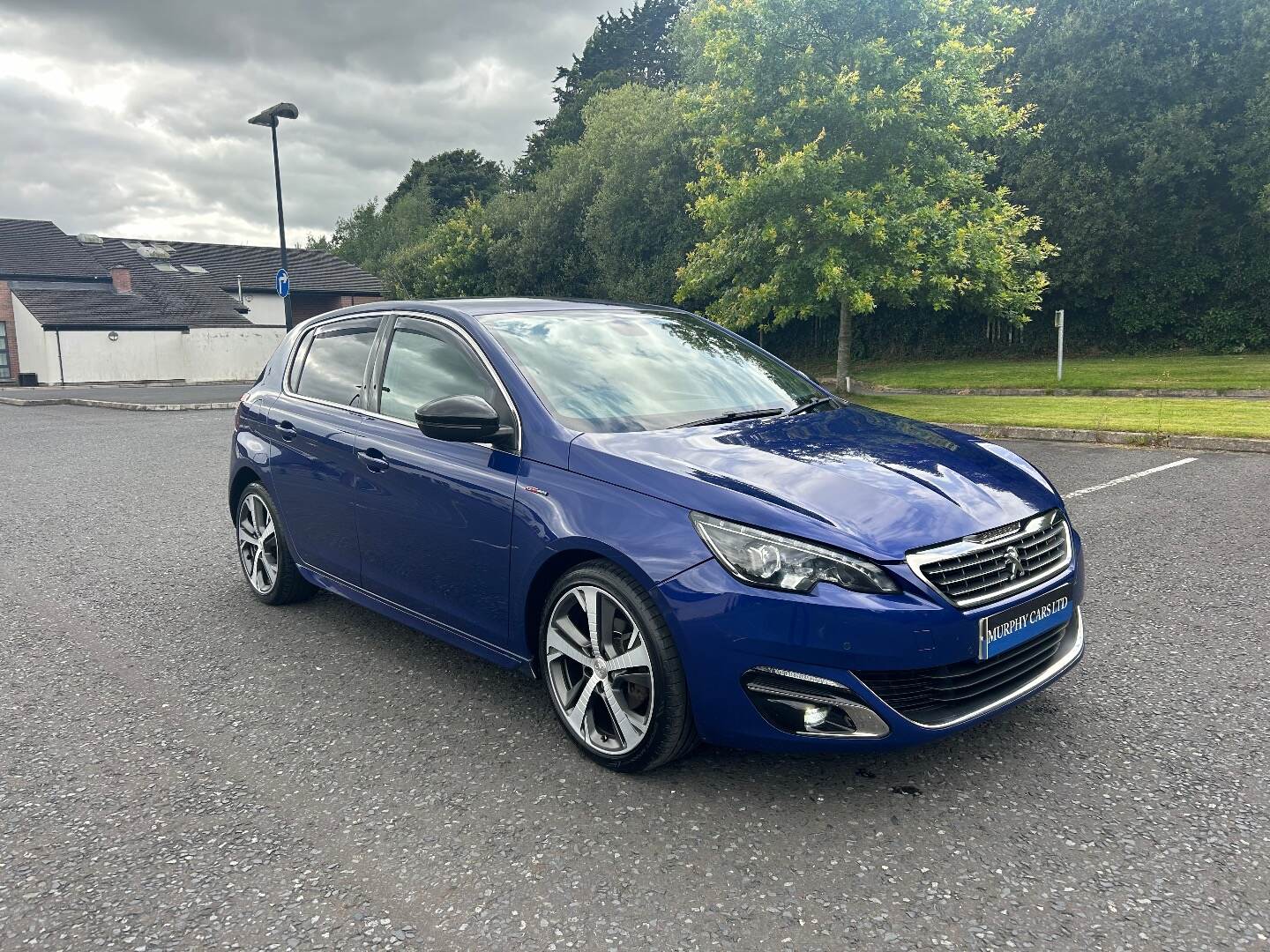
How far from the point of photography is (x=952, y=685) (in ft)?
9.67

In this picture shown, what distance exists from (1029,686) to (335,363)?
11.6ft

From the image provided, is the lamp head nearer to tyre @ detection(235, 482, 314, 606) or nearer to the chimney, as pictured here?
tyre @ detection(235, 482, 314, 606)

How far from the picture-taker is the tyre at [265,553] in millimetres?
5098

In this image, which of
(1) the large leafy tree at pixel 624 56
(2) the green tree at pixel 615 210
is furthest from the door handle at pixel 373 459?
(1) the large leafy tree at pixel 624 56

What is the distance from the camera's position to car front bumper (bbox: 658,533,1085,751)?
2.80 m

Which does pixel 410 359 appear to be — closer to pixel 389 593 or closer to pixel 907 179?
pixel 389 593

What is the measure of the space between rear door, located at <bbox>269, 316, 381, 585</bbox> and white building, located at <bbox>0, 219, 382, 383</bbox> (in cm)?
3710

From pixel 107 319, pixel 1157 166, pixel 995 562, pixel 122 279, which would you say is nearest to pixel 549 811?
pixel 995 562

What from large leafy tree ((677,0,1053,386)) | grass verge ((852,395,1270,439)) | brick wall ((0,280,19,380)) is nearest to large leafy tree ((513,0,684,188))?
brick wall ((0,280,19,380))

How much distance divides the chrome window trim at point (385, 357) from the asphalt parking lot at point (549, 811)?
3.67 ft

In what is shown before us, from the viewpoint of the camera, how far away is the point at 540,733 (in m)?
3.59

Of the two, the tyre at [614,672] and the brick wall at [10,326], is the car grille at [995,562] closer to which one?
the tyre at [614,672]

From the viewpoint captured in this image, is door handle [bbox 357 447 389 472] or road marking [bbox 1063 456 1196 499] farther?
road marking [bbox 1063 456 1196 499]

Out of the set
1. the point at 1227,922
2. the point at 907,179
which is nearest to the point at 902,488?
the point at 1227,922
